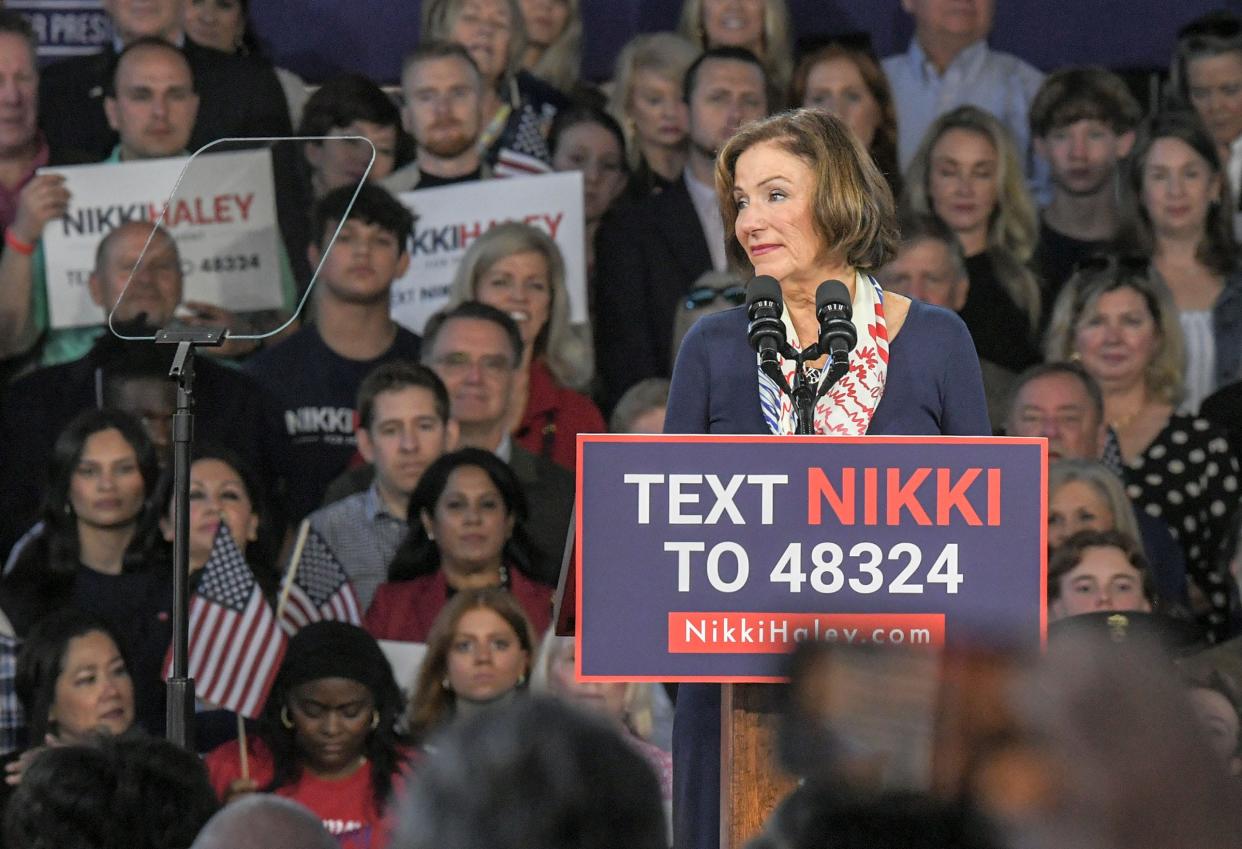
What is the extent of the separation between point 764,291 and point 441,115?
11.8 feet

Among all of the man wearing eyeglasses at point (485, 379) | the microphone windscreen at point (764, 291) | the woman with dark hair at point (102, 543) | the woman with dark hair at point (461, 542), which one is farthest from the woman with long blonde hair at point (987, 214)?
the microphone windscreen at point (764, 291)

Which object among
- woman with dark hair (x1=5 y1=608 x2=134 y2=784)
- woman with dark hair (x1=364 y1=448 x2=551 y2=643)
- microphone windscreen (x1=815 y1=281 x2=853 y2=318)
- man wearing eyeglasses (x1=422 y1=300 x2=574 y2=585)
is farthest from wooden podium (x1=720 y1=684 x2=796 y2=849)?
man wearing eyeglasses (x1=422 y1=300 x2=574 y2=585)

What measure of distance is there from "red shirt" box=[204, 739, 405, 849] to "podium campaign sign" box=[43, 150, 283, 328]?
4.48ft

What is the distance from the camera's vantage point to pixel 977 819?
1.11m

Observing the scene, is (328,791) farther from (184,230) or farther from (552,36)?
(552,36)

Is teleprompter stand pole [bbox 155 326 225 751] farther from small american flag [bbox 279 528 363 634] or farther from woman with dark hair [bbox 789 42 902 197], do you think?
woman with dark hair [bbox 789 42 902 197]

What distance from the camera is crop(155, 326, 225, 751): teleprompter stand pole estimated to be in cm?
326

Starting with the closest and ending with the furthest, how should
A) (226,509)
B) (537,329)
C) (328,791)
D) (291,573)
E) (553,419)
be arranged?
1. (328,791)
2. (291,573)
3. (226,509)
4. (553,419)
5. (537,329)

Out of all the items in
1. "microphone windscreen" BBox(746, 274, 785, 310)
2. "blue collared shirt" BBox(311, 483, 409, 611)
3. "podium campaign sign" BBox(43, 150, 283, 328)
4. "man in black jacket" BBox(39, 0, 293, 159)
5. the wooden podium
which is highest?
"man in black jacket" BBox(39, 0, 293, 159)

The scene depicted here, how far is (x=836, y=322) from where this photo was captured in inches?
101

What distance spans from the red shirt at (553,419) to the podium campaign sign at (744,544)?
3384 mm

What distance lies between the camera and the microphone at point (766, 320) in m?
2.56

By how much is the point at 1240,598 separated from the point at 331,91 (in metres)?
2.94

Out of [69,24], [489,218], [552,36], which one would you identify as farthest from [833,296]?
[69,24]
